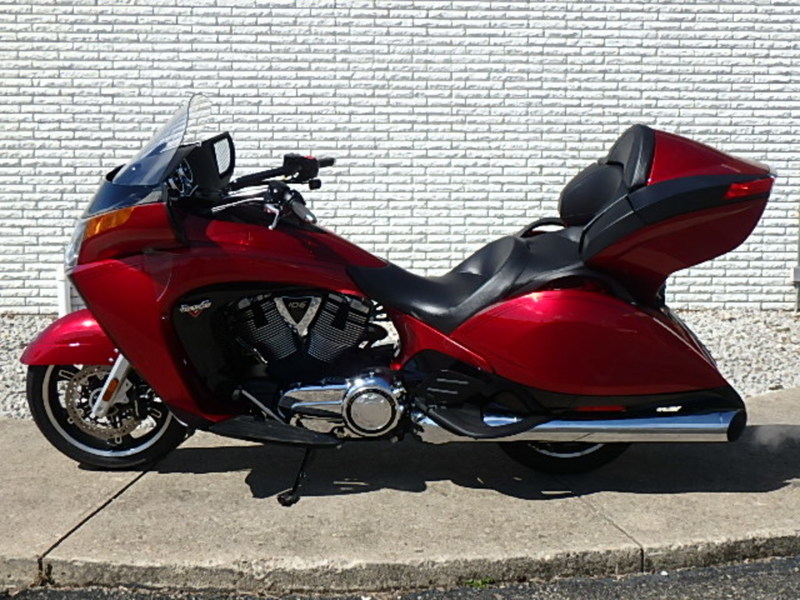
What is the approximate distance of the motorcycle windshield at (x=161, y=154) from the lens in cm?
392

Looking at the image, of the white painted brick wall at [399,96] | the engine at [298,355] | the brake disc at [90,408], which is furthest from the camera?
the white painted brick wall at [399,96]

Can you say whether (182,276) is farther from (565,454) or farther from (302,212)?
(565,454)

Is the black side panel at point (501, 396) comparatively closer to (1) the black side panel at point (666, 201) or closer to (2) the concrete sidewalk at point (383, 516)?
(2) the concrete sidewalk at point (383, 516)

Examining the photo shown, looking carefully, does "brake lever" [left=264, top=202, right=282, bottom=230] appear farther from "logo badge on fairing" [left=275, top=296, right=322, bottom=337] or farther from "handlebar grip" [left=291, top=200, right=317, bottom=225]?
"logo badge on fairing" [left=275, top=296, right=322, bottom=337]

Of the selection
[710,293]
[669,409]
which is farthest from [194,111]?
[710,293]

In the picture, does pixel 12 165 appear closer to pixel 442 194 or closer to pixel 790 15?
pixel 442 194

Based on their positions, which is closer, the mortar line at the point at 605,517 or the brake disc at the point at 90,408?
the mortar line at the point at 605,517

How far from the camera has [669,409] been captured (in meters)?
4.23

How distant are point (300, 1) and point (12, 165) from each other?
8.47ft

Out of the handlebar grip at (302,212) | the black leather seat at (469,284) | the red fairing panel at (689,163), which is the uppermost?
the red fairing panel at (689,163)

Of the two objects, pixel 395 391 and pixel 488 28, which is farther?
pixel 488 28

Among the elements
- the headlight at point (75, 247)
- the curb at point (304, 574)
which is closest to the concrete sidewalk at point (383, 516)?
the curb at point (304, 574)

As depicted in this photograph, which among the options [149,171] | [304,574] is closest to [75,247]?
A: [149,171]

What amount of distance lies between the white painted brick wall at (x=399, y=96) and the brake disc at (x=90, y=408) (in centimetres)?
384
